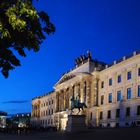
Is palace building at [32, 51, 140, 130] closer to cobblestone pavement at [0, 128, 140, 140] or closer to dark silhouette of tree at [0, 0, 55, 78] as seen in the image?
cobblestone pavement at [0, 128, 140, 140]

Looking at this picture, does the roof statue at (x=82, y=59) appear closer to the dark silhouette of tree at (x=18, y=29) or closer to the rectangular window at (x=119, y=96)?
the rectangular window at (x=119, y=96)

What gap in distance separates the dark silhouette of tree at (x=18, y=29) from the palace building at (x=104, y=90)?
64.2 metres

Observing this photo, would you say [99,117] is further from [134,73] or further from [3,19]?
[3,19]

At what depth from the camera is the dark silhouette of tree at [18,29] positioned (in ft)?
40.7

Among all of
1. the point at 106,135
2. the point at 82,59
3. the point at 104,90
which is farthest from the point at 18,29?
the point at 82,59

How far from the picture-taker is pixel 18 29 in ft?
41.5

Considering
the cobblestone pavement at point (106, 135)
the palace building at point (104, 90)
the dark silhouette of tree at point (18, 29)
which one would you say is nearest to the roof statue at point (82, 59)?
the palace building at point (104, 90)

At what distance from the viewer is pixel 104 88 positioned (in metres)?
96.2

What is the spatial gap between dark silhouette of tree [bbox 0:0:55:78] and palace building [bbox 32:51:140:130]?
210ft

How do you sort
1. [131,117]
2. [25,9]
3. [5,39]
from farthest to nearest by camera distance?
[131,117] → [5,39] → [25,9]

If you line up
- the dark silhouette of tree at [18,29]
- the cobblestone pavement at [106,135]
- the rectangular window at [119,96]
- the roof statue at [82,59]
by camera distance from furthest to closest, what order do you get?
the roof statue at [82,59]
the rectangular window at [119,96]
the cobblestone pavement at [106,135]
the dark silhouette of tree at [18,29]

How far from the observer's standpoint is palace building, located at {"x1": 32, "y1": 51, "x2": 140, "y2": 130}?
81.8 meters

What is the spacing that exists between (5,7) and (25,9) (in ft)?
2.69

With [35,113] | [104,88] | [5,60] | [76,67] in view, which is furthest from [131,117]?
[35,113]
